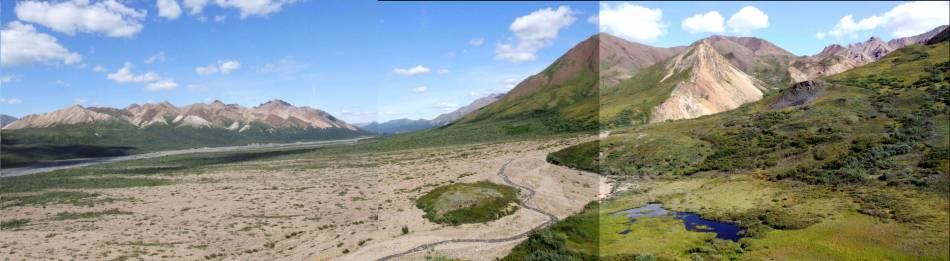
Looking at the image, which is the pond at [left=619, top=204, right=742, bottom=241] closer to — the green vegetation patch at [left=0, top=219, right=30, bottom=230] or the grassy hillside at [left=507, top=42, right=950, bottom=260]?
the grassy hillside at [left=507, top=42, right=950, bottom=260]

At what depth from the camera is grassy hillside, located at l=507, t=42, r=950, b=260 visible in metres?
41.9

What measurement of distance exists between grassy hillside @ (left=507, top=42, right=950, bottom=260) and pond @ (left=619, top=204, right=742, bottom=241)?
1114 mm

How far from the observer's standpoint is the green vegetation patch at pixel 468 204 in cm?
5822

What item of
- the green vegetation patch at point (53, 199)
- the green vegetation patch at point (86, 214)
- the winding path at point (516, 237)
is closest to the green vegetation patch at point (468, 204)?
the winding path at point (516, 237)

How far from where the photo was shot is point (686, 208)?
59.6 m

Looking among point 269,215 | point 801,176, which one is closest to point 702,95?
point 801,176

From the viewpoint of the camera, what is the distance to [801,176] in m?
64.8

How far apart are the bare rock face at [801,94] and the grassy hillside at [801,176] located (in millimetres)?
1422

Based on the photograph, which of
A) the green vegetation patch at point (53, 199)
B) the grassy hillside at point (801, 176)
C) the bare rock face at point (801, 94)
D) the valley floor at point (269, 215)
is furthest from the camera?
the bare rock face at point (801, 94)

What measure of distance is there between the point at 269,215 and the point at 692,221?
57443 mm

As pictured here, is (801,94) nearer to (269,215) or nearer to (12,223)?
(269,215)

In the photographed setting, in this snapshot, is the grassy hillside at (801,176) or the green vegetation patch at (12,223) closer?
the grassy hillside at (801,176)

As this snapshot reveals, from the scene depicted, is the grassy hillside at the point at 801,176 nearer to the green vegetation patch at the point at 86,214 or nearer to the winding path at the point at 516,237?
the winding path at the point at 516,237

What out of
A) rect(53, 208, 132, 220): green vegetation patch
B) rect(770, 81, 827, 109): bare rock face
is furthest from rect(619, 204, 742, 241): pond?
rect(53, 208, 132, 220): green vegetation patch
